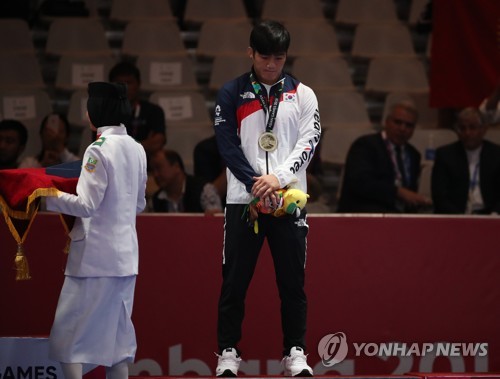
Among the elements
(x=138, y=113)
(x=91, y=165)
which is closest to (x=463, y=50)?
(x=138, y=113)

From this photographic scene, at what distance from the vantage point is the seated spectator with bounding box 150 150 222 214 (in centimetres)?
753

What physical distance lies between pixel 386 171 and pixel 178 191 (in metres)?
1.52

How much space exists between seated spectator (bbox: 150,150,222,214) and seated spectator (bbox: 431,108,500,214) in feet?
5.55

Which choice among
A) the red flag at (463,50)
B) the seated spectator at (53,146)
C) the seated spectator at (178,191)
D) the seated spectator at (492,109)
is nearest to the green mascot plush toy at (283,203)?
the seated spectator at (178,191)

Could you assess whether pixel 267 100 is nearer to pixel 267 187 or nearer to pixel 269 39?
pixel 269 39

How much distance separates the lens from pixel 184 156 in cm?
940

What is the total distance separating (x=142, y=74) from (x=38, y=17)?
1.28 meters

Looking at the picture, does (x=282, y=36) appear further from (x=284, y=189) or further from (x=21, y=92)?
(x=21, y=92)

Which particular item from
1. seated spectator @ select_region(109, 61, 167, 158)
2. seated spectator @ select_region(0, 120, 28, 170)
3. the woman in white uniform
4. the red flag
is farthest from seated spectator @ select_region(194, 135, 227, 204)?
the woman in white uniform

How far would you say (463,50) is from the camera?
970 centimetres

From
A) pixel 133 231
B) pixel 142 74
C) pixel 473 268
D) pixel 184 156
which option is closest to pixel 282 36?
pixel 133 231

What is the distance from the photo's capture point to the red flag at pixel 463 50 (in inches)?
380

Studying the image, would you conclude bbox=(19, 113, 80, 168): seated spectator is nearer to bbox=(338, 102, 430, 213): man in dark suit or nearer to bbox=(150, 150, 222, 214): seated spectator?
bbox=(150, 150, 222, 214): seated spectator
